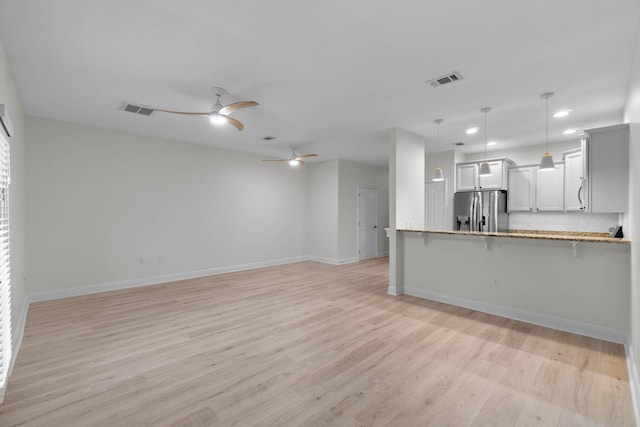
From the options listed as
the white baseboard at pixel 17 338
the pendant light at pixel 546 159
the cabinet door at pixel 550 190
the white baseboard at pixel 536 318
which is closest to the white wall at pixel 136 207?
the white baseboard at pixel 17 338

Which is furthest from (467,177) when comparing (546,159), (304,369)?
(304,369)

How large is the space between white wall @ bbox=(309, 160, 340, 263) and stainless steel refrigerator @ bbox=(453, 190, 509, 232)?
3.02 metres

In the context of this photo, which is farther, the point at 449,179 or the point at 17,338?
the point at 449,179

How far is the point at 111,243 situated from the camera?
5152mm

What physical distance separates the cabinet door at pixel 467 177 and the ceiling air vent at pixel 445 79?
3.68m

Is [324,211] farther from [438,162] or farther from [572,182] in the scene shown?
[572,182]

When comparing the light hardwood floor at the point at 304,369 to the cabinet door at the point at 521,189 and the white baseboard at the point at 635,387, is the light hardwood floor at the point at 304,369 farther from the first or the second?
the cabinet door at the point at 521,189

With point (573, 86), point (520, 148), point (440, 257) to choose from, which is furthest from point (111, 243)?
point (520, 148)

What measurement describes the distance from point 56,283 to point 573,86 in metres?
7.69

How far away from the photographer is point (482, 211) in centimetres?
620

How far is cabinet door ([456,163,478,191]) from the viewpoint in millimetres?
6367

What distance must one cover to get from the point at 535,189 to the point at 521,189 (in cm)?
24

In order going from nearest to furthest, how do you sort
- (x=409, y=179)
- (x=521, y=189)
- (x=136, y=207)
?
1. (x=409, y=179)
2. (x=136, y=207)
3. (x=521, y=189)

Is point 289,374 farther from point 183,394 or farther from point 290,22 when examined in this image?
point 290,22
